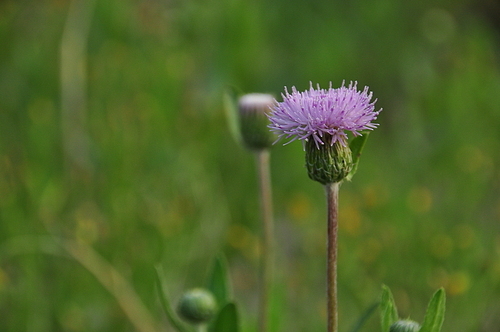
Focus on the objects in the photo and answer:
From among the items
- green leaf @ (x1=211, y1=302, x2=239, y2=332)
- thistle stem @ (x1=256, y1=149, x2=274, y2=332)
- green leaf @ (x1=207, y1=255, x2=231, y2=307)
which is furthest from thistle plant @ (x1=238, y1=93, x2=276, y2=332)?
green leaf @ (x1=211, y1=302, x2=239, y2=332)

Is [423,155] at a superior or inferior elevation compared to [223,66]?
inferior

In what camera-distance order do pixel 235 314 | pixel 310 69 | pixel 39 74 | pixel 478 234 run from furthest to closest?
pixel 310 69 < pixel 39 74 < pixel 478 234 < pixel 235 314

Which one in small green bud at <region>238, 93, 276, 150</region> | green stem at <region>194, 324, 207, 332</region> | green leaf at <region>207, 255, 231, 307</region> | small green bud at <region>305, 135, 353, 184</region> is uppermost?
small green bud at <region>238, 93, 276, 150</region>

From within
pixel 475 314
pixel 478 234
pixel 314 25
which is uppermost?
pixel 314 25

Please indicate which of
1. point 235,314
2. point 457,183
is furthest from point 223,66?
point 235,314

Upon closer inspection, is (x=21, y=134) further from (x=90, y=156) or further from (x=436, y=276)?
(x=436, y=276)

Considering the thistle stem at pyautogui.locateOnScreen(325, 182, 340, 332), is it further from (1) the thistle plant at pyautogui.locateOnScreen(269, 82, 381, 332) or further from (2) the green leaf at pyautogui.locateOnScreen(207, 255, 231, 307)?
(2) the green leaf at pyautogui.locateOnScreen(207, 255, 231, 307)

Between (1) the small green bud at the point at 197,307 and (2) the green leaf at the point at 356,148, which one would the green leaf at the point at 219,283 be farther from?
(2) the green leaf at the point at 356,148
